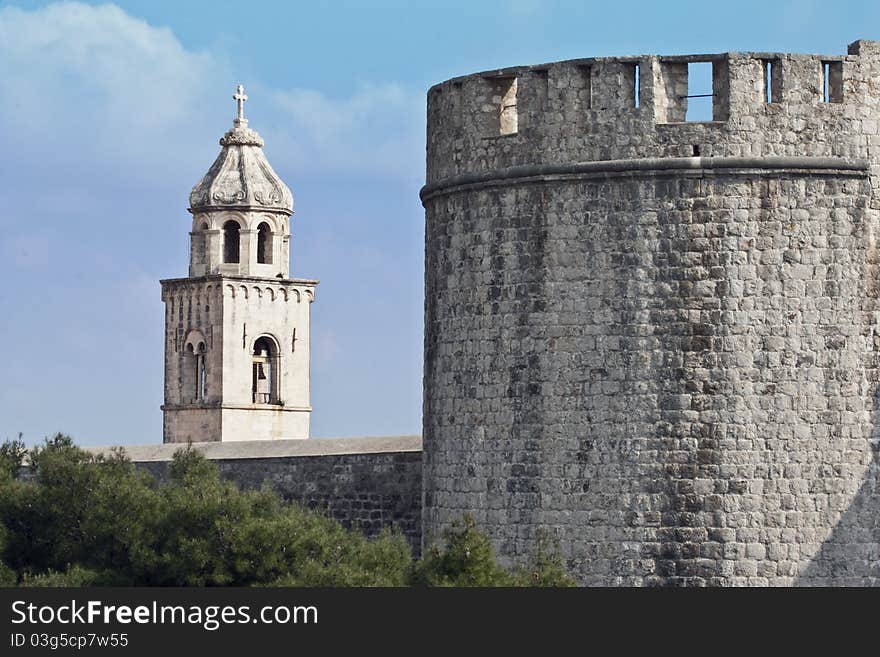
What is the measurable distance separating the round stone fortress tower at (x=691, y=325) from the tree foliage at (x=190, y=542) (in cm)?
94

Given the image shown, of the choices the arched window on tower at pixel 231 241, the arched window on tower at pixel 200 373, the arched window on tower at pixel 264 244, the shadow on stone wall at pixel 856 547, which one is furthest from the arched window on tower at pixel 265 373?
A: the shadow on stone wall at pixel 856 547

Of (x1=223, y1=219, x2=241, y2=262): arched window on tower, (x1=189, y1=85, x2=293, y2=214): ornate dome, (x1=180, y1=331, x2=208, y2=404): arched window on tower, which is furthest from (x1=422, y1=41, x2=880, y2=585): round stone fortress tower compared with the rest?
(x1=180, y1=331, x2=208, y2=404): arched window on tower

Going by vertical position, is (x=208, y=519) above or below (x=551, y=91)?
below

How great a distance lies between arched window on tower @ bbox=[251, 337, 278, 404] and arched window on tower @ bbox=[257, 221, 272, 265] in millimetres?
2336

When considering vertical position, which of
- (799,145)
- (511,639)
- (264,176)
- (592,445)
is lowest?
(511,639)

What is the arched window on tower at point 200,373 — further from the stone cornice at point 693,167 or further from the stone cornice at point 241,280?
the stone cornice at point 693,167

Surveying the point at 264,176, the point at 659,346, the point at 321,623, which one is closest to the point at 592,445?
the point at 659,346

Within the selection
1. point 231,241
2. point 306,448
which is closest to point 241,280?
point 231,241

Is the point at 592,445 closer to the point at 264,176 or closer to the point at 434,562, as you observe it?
the point at 434,562

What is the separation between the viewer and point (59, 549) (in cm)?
2273

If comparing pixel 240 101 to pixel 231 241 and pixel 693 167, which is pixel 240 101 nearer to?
pixel 231 241

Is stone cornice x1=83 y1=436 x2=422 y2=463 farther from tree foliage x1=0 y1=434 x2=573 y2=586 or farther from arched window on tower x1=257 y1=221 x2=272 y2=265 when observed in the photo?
arched window on tower x1=257 y1=221 x2=272 y2=265

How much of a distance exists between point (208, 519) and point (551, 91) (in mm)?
4881

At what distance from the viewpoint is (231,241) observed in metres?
60.7
